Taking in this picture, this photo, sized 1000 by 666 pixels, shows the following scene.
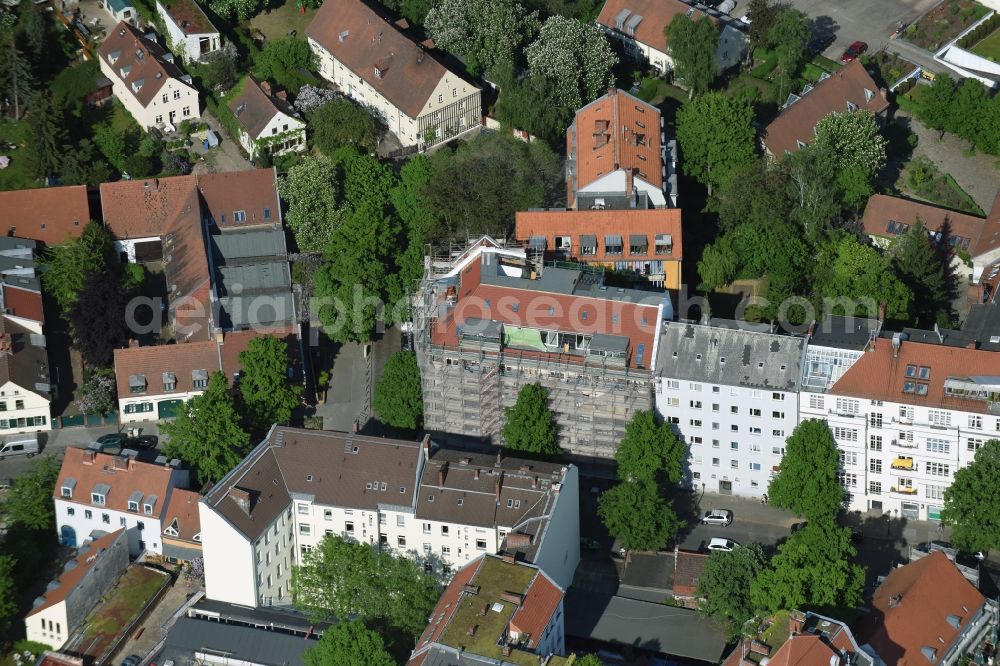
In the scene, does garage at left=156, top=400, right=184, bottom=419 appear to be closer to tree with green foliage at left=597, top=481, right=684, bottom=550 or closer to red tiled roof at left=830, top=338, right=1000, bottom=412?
tree with green foliage at left=597, top=481, right=684, bottom=550

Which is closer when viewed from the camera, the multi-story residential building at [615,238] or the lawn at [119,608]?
the lawn at [119,608]

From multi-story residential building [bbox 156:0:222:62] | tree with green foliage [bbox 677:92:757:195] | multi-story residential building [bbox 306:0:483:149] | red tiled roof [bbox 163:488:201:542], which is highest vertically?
multi-story residential building [bbox 156:0:222:62]

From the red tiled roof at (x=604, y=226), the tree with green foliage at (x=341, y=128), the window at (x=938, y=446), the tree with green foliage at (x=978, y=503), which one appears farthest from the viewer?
the tree with green foliage at (x=341, y=128)

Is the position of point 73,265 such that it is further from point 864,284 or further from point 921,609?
point 921,609

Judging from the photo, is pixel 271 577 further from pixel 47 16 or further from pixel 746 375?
pixel 47 16

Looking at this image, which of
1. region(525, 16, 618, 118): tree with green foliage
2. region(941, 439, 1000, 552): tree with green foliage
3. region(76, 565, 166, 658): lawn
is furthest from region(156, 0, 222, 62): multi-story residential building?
region(941, 439, 1000, 552): tree with green foliage

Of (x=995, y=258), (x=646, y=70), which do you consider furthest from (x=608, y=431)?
(x=646, y=70)

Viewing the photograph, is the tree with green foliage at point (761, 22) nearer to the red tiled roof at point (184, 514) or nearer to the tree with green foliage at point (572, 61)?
the tree with green foliage at point (572, 61)

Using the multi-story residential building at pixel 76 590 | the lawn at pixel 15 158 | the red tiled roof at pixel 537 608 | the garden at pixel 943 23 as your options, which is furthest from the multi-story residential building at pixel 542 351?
the garden at pixel 943 23
